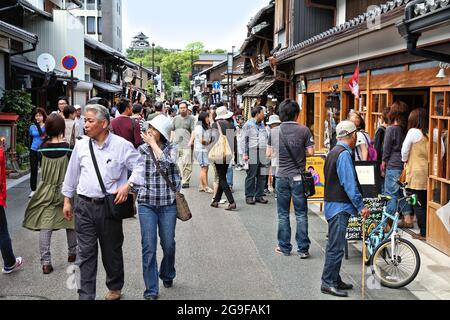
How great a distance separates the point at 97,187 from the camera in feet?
17.6

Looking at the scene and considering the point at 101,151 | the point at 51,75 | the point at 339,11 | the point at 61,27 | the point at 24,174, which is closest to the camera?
the point at 101,151

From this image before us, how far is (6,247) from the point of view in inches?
266

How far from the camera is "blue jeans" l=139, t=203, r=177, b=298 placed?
19.4ft

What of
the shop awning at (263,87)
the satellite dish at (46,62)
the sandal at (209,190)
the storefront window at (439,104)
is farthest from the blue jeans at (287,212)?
the satellite dish at (46,62)

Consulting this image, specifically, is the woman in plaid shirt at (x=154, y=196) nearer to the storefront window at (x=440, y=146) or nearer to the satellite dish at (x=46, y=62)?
the storefront window at (x=440, y=146)

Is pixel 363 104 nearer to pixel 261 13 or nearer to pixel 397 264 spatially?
pixel 397 264

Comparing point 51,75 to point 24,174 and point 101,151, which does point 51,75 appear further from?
point 101,151

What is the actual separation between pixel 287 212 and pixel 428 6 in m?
3.18

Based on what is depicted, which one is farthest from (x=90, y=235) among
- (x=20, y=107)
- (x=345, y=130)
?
(x=20, y=107)

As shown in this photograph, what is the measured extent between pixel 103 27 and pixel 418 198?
66.3 meters

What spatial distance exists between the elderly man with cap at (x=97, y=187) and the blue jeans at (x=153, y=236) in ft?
1.49

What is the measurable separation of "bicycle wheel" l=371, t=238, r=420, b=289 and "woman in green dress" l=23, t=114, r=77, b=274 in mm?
3708

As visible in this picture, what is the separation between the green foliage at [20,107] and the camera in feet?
53.5

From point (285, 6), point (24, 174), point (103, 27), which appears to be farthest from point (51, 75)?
point (103, 27)
